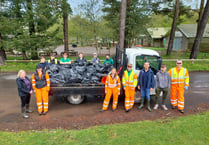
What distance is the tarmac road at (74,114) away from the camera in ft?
14.6

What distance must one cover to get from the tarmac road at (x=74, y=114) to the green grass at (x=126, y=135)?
0.44 meters

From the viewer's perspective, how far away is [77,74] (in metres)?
5.61

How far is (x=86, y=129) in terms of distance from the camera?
407cm

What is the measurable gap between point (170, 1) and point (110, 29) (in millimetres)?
7288

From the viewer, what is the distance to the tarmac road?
4.45 metres

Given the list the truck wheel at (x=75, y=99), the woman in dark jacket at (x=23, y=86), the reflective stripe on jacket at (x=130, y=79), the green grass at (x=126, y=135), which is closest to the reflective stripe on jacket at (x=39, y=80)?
the woman in dark jacket at (x=23, y=86)

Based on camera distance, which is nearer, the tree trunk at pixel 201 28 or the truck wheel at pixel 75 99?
the truck wheel at pixel 75 99

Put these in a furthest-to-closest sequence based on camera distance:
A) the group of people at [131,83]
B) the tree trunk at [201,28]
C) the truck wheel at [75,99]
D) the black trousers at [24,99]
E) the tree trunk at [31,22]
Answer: the tree trunk at [201,28] < the tree trunk at [31,22] < the truck wheel at [75,99] < the group of people at [131,83] < the black trousers at [24,99]

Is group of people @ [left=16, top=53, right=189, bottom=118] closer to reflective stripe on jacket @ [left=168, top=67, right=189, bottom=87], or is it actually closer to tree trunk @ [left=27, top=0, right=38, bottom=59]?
reflective stripe on jacket @ [left=168, top=67, right=189, bottom=87]

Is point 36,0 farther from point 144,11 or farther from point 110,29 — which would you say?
point 144,11

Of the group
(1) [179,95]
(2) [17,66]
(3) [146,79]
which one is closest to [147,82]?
(3) [146,79]

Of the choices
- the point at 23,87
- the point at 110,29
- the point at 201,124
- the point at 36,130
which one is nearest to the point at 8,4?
the point at 110,29

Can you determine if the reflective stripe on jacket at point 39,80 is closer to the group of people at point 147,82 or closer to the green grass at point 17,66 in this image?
the group of people at point 147,82

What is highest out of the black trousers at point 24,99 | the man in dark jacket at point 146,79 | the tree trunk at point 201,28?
the tree trunk at point 201,28
